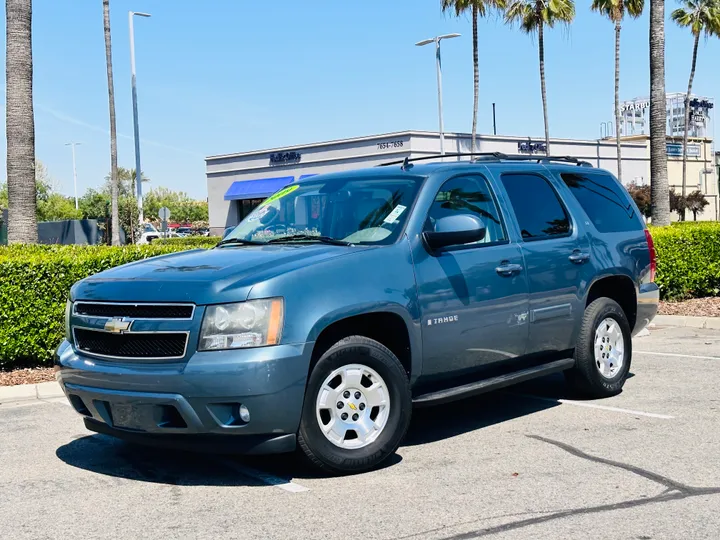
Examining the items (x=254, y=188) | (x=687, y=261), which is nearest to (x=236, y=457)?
(x=687, y=261)

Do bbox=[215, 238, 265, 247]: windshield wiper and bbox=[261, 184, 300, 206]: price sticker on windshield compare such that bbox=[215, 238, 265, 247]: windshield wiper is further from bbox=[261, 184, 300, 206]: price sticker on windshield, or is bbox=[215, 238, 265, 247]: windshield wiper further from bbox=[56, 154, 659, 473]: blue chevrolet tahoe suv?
bbox=[261, 184, 300, 206]: price sticker on windshield

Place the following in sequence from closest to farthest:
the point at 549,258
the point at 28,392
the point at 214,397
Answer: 1. the point at 214,397
2. the point at 549,258
3. the point at 28,392

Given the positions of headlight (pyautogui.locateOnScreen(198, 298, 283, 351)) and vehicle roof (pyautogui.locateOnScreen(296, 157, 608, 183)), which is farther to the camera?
vehicle roof (pyautogui.locateOnScreen(296, 157, 608, 183))

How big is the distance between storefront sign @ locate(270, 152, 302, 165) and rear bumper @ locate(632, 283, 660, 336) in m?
44.6

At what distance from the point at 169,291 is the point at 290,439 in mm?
1117

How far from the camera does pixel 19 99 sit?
12656 millimetres

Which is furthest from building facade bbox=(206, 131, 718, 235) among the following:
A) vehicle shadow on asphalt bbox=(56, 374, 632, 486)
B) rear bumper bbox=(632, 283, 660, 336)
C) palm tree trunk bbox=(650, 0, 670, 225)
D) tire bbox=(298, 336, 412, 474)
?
tire bbox=(298, 336, 412, 474)

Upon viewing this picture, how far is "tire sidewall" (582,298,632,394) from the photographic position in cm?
721

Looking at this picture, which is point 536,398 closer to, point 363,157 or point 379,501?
point 379,501

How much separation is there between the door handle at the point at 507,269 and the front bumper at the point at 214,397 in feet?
6.05

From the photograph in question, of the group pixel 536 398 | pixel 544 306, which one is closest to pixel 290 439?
pixel 544 306

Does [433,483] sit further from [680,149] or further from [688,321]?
[680,149]

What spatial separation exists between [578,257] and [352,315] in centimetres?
253

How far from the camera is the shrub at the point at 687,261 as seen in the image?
13.9 metres
